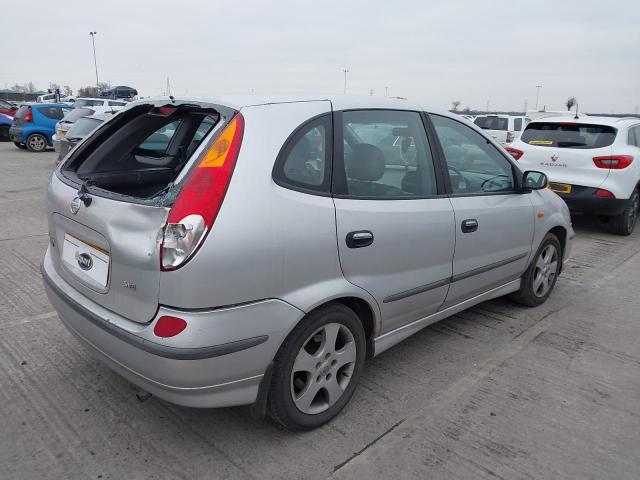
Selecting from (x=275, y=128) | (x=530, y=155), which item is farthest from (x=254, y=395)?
(x=530, y=155)

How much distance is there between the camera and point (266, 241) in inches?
82.8

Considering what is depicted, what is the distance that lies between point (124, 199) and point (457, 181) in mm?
1977

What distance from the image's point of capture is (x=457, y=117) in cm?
338

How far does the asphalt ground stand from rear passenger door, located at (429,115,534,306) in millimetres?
508

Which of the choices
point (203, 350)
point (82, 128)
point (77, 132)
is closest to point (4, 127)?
point (82, 128)

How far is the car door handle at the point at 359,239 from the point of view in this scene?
7.97 feet

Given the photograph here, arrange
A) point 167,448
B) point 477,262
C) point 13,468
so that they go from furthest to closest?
point 477,262
point 167,448
point 13,468

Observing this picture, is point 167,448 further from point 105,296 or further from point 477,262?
point 477,262

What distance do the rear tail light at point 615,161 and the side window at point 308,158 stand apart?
18.2ft

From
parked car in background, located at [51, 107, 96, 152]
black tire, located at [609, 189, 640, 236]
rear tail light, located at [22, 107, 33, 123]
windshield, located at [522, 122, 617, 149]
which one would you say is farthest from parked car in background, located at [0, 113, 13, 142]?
black tire, located at [609, 189, 640, 236]

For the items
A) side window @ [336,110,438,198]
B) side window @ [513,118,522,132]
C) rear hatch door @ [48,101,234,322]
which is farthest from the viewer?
side window @ [513,118,522,132]

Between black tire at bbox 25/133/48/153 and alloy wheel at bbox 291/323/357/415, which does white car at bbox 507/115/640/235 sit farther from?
black tire at bbox 25/133/48/153

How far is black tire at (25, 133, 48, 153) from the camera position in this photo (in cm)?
1623

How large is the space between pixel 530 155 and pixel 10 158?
1378 centimetres
